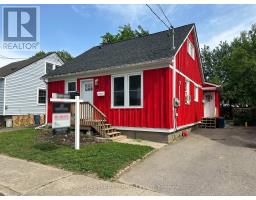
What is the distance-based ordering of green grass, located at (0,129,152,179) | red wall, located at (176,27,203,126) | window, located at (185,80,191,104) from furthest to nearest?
window, located at (185,80,191,104) < red wall, located at (176,27,203,126) < green grass, located at (0,129,152,179)

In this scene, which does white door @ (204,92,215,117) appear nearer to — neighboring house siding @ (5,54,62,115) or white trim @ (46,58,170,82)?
white trim @ (46,58,170,82)

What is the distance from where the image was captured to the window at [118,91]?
37.5 ft

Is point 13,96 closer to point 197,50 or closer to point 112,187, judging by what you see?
point 197,50

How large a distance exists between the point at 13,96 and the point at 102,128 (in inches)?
477

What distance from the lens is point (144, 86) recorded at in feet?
35.1

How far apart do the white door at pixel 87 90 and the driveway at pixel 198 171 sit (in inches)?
205

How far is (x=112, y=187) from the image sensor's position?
5074mm

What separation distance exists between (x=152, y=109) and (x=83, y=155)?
4.13m

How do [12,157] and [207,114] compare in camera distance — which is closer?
[12,157]

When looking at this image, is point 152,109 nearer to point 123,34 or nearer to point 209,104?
point 209,104

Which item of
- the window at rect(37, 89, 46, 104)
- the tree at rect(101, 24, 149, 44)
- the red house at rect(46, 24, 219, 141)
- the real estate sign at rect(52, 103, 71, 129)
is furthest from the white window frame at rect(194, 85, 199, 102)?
the tree at rect(101, 24, 149, 44)

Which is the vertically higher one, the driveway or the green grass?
the green grass

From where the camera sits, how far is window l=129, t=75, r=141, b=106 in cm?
1095
